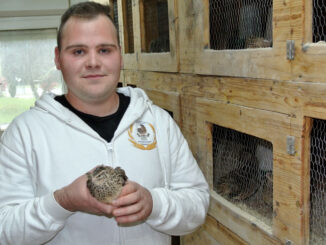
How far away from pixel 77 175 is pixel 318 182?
606 millimetres

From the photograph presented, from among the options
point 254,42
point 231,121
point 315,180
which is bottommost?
point 315,180

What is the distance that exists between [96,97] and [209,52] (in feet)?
1.77

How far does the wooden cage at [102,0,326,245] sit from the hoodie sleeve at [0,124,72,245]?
580 millimetres

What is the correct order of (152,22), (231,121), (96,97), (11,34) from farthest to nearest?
(11,34) → (152,22) → (231,121) → (96,97)

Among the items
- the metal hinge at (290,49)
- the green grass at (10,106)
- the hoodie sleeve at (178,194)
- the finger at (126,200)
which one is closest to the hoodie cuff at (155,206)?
the hoodie sleeve at (178,194)

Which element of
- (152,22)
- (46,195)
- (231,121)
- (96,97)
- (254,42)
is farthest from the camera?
(152,22)

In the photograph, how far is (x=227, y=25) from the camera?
4.48ft

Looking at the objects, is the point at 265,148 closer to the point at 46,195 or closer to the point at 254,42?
the point at 254,42

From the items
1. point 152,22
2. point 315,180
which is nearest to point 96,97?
point 315,180

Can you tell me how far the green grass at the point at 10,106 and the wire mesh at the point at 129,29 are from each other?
1403 mm

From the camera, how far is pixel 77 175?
38.9 inches

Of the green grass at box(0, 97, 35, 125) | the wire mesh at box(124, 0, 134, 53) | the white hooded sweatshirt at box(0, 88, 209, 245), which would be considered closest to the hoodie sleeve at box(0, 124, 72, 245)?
the white hooded sweatshirt at box(0, 88, 209, 245)

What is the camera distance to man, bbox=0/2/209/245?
0.93m

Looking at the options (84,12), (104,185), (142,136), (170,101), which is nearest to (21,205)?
(104,185)
